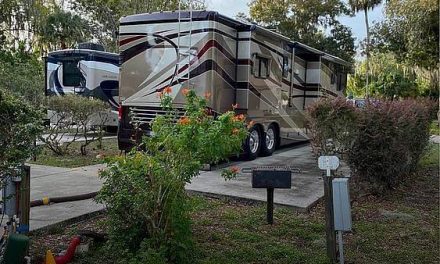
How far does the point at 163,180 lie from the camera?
330 centimetres

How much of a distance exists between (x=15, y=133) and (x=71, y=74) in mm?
11358

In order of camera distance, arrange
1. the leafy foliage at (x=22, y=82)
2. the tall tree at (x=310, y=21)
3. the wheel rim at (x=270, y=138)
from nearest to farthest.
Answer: the wheel rim at (x=270, y=138) < the leafy foliage at (x=22, y=82) < the tall tree at (x=310, y=21)

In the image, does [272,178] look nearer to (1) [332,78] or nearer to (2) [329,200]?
(2) [329,200]

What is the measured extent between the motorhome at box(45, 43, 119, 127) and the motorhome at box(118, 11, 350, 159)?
4367 mm

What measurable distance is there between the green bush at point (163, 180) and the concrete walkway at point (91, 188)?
4.53ft

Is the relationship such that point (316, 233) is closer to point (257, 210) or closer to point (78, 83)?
point (257, 210)

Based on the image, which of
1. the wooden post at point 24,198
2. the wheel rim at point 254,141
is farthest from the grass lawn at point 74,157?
the wooden post at point 24,198

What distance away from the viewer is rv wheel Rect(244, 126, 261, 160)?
9453 millimetres

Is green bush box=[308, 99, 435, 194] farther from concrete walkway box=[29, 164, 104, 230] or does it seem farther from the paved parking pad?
concrete walkway box=[29, 164, 104, 230]

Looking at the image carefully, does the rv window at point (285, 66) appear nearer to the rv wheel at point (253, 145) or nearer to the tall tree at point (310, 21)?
the rv wheel at point (253, 145)

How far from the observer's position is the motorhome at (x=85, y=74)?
1338 centimetres

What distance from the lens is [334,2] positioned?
26.0 m

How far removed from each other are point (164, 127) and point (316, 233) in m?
2.16

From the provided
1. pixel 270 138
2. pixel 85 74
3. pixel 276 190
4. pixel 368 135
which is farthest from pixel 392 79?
pixel 276 190
